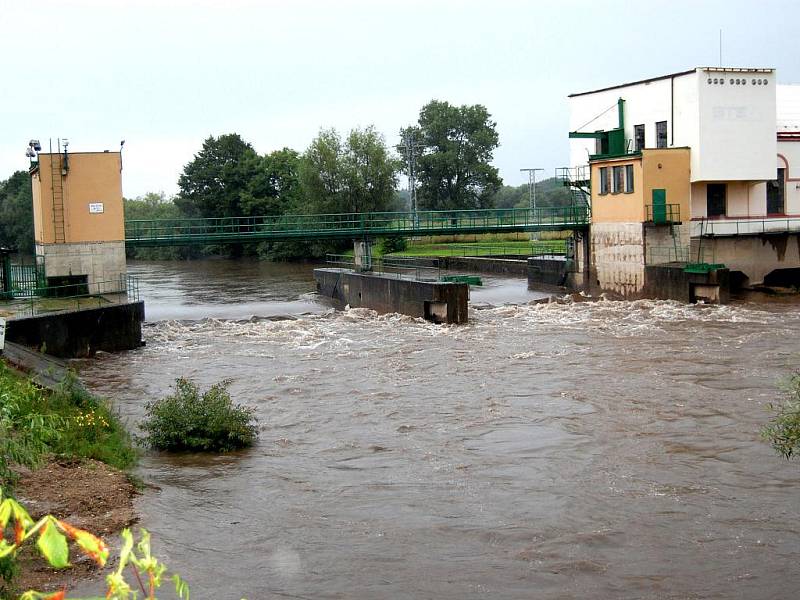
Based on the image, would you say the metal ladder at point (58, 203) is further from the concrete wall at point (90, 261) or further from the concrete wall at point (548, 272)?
the concrete wall at point (548, 272)

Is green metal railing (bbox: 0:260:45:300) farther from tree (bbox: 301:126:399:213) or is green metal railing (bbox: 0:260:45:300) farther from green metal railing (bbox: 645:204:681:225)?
tree (bbox: 301:126:399:213)

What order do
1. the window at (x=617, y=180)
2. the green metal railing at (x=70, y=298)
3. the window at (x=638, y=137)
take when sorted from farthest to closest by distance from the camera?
the window at (x=638, y=137) → the window at (x=617, y=180) → the green metal railing at (x=70, y=298)

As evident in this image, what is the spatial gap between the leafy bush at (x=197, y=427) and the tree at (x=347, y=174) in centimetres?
6448

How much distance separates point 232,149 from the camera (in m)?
95.9

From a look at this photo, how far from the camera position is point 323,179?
269 ft

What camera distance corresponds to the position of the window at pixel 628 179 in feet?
141

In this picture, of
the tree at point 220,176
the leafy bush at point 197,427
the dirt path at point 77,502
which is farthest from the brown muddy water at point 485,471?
the tree at point 220,176

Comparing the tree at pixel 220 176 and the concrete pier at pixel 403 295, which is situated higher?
the tree at pixel 220 176

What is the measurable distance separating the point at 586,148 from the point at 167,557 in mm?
40615

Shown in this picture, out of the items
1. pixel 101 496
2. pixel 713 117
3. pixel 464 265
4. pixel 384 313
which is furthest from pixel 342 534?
pixel 464 265

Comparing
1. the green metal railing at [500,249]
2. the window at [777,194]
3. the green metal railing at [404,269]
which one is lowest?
the green metal railing at [404,269]

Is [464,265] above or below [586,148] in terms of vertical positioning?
below

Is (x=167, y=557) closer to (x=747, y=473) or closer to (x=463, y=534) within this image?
(x=463, y=534)

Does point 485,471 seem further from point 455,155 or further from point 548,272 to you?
point 455,155
